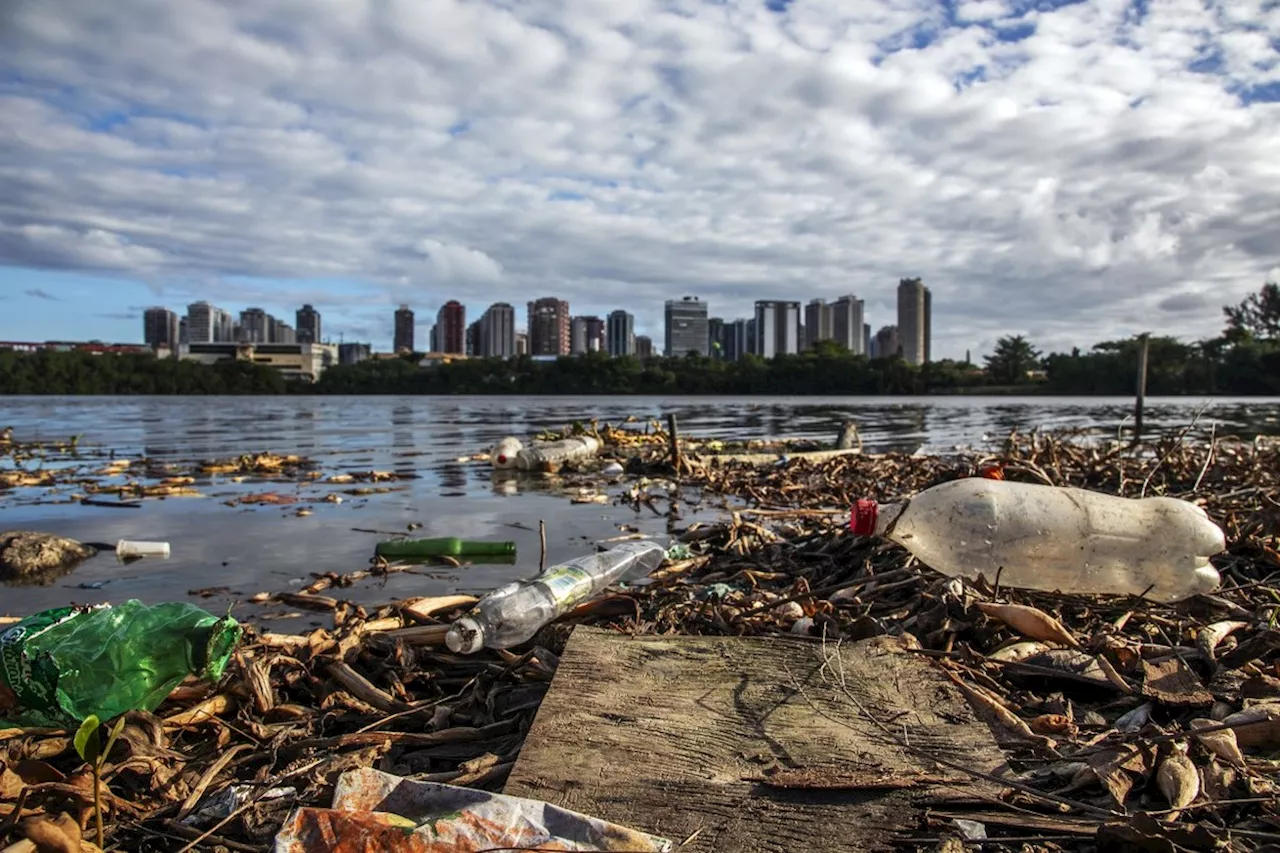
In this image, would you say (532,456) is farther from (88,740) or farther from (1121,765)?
(1121,765)

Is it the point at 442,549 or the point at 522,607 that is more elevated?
the point at 522,607

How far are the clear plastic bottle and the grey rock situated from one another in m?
4.49

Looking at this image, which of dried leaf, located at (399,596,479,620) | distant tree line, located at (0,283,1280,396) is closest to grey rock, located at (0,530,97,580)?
dried leaf, located at (399,596,479,620)

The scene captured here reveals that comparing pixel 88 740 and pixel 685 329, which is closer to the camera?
pixel 88 740

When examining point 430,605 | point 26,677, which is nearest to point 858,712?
point 430,605

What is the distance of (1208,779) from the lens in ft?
6.56

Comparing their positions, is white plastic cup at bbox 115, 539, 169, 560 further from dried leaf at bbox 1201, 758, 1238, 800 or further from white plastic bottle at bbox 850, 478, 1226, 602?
dried leaf at bbox 1201, 758, 1238, 800

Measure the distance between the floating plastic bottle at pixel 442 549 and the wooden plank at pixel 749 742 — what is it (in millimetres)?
3827

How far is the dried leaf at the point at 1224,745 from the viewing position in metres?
2.08

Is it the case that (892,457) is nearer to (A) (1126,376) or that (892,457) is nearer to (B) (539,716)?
(B) (539,716)

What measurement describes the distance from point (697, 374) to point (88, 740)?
341 feet

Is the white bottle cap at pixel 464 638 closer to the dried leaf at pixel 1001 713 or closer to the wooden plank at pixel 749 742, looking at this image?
the wooden plank at pixel 749 742

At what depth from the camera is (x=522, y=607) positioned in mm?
3658

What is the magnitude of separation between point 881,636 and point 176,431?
30.1 m
